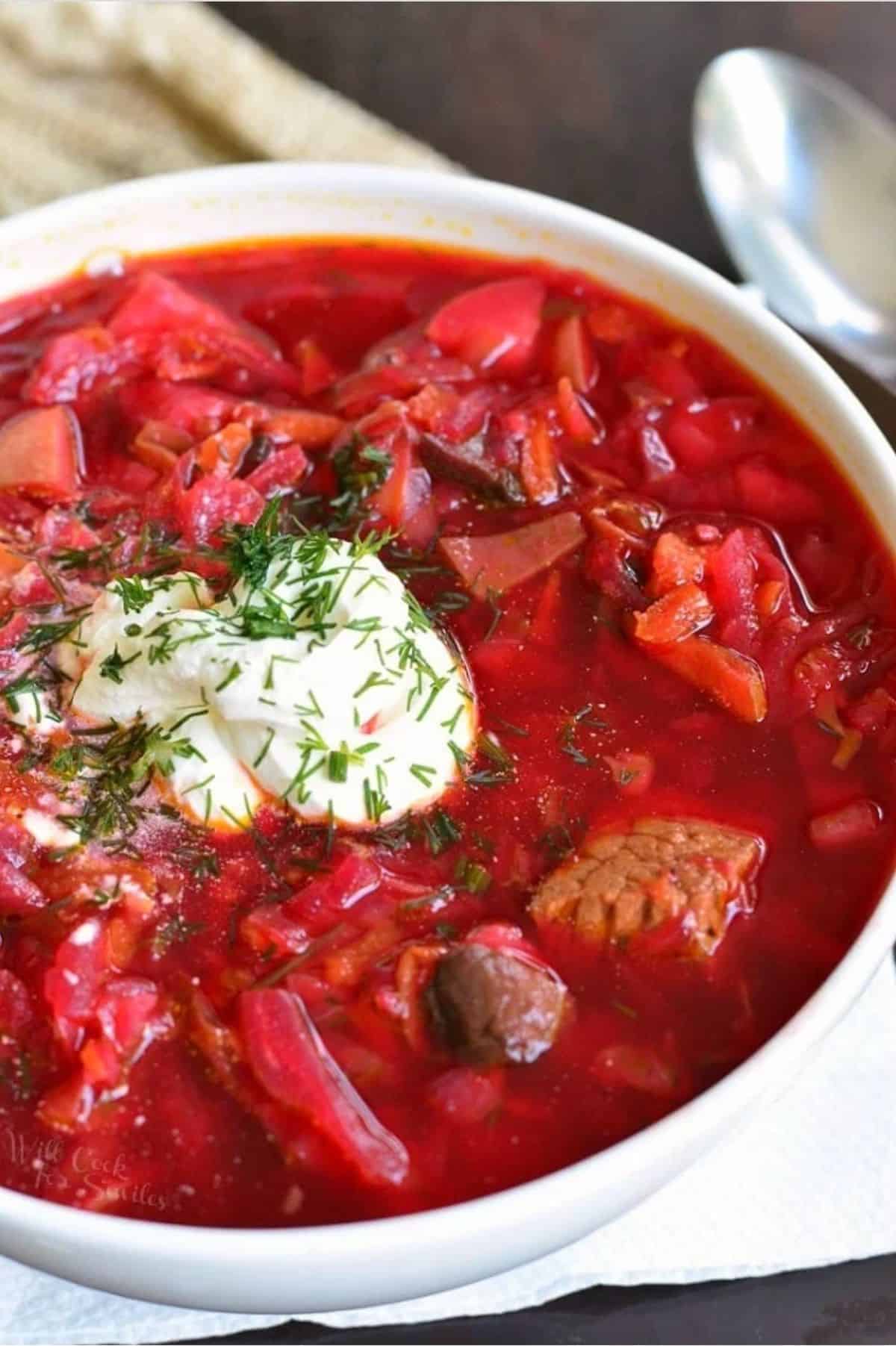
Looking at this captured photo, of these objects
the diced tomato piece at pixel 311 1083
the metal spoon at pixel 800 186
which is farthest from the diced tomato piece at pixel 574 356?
the diced tomato piece at pixel 311 1083

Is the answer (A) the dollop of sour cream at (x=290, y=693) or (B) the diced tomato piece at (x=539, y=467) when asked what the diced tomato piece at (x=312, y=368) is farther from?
(A) the dollop of sour cream at (x=290, y=693)

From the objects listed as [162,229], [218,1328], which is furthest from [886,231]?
[218,1328]

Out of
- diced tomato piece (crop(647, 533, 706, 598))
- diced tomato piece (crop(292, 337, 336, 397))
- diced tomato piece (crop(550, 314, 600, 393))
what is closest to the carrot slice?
diced tomato piece (crop(292, 337, 336, 397))

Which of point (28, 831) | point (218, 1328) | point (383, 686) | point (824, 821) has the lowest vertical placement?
point (218, 1328)

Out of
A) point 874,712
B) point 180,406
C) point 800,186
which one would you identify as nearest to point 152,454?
point 180,406

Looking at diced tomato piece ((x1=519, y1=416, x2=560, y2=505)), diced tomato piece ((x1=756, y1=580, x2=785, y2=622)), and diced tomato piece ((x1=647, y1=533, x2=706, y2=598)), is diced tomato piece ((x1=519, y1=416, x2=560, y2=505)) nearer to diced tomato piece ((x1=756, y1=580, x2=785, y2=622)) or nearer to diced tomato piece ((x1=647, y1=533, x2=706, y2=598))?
diced tomato piece ((x1=647, y1=533, x2=706, y2=598))

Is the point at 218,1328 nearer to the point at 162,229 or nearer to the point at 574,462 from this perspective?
the point at 574,462
